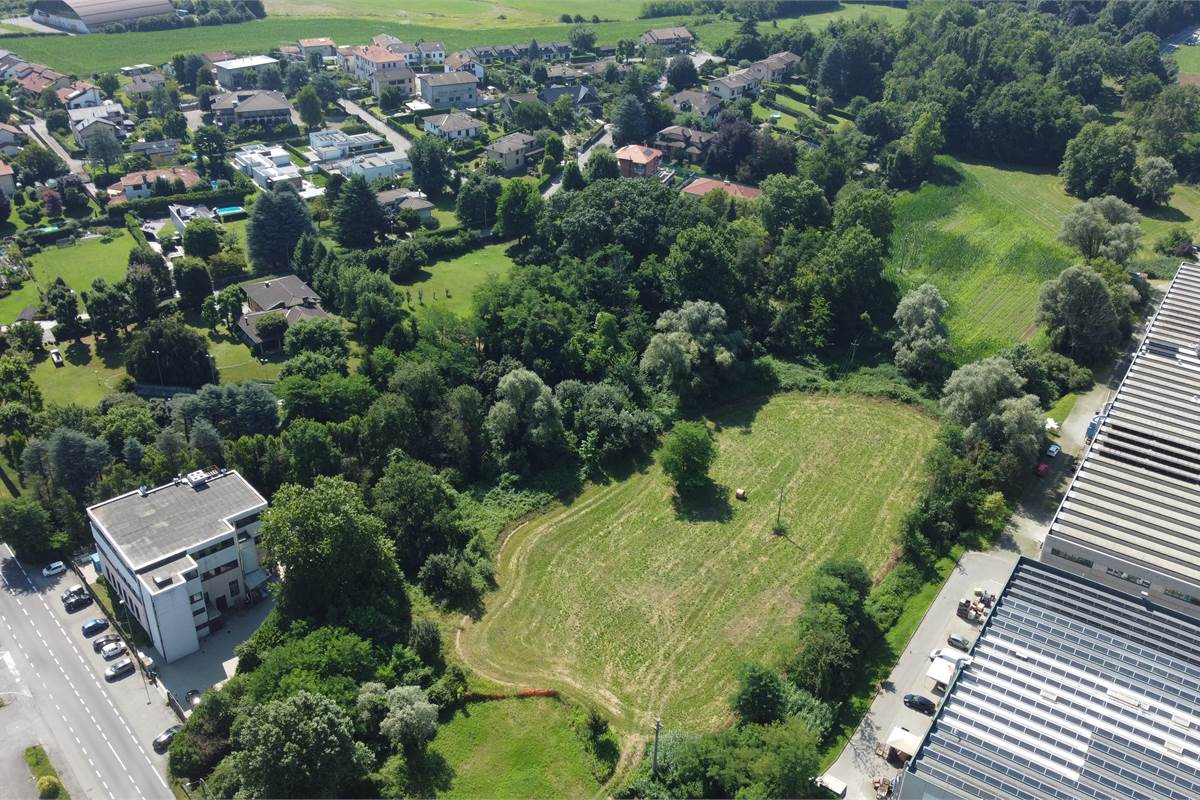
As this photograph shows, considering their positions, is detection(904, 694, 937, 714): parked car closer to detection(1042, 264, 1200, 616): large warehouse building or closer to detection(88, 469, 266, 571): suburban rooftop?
detection(1042, 264, 1200, 616): large warehouse building

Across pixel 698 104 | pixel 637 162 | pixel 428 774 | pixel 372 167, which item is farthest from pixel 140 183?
pixel 428 774

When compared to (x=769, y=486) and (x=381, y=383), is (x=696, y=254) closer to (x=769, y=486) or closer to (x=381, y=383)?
(x=769, y=486)

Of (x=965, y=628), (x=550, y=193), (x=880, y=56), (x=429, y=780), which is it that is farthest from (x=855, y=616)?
(x=880, y=56)

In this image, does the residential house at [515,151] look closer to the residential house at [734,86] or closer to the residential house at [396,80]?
the residential house at [396,80]

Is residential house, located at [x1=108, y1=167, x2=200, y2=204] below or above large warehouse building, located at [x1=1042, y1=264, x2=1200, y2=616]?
below

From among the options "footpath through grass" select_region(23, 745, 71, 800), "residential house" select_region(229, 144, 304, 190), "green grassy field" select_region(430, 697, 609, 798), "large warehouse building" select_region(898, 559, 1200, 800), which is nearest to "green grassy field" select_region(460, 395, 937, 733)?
"green grassy field" select_region(430, 697, 609, 798)
